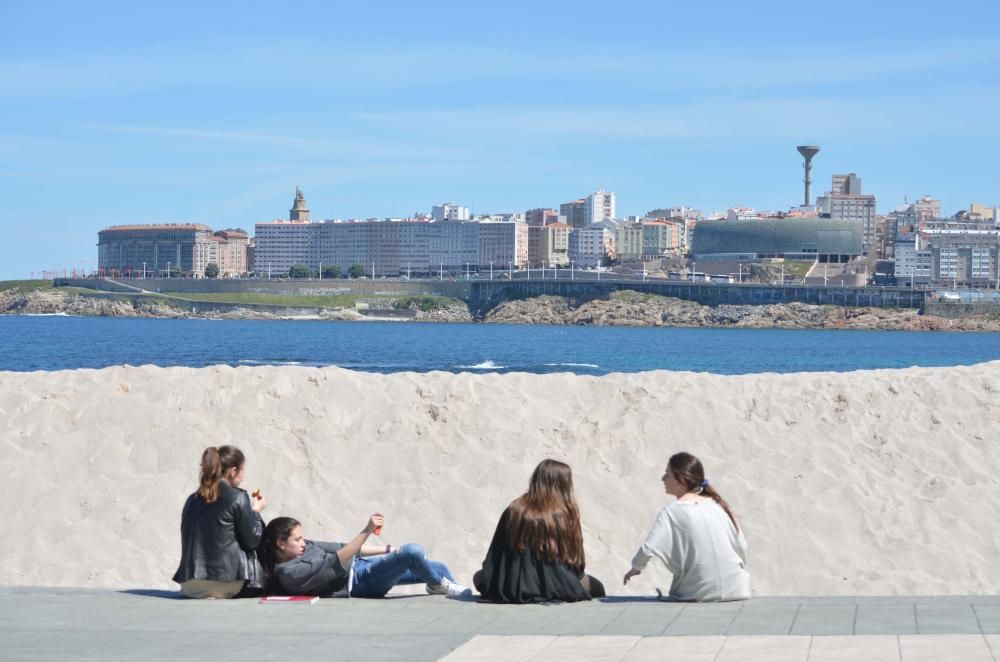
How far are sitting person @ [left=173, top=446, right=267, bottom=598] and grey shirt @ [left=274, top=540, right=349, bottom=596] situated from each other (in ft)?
0.97

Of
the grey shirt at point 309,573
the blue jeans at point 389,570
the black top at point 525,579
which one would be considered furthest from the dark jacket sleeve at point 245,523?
the black top at point 525,579

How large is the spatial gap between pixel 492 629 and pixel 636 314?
163m

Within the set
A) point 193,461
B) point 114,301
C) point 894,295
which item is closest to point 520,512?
point 193,461

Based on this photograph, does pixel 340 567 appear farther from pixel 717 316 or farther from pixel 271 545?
pixel 717 316

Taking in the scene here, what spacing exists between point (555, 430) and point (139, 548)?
16.0 ft

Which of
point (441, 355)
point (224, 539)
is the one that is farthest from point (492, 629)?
point (441, 355)

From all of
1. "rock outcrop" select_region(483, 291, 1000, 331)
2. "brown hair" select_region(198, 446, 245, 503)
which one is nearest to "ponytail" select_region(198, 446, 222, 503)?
"brown hair" select_region(198, 446, 245, 503)

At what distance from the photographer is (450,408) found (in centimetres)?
1574

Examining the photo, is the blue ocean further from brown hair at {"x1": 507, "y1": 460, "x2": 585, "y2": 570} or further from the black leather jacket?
brown hair at {"x1": 507, "y1": 460, "x2": 585, "y2": 570}

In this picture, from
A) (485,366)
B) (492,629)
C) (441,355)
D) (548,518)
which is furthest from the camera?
(441,355)

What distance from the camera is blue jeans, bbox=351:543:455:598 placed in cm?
957

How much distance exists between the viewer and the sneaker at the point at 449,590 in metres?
9.54

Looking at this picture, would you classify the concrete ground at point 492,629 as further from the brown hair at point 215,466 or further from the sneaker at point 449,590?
the brown hair at point 215,466

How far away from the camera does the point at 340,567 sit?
30.9 feet
